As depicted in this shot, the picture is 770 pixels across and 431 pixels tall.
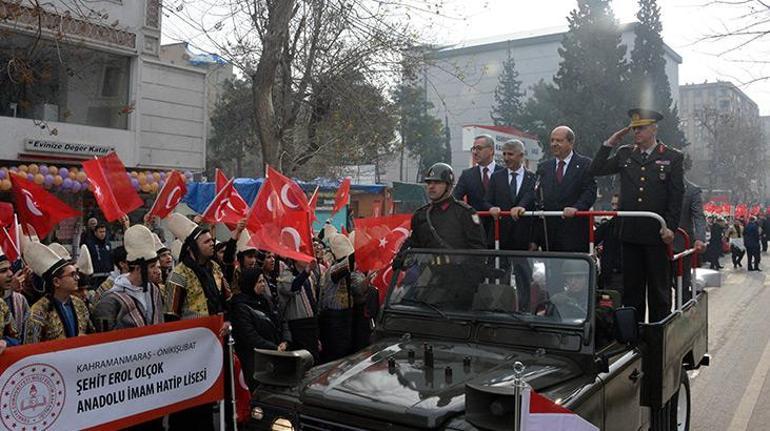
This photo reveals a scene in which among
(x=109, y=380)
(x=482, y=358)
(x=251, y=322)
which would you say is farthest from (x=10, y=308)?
(x=482, y=358)

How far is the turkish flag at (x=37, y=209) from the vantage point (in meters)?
7.94

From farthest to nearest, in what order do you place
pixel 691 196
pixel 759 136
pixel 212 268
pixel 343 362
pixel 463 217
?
pixel 759 136
pixel 691 196
pixel 212 268
pixel 463 217
pixel 343 362

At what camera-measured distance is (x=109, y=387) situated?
4277 millimetres

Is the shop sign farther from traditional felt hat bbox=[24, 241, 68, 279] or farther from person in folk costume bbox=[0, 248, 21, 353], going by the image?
person in folk costume bbox=[0, 248, 21, 353]

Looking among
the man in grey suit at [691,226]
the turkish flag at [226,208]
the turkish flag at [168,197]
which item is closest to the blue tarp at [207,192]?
the turkish flag at [226,208]

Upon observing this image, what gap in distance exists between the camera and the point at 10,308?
5.20 m

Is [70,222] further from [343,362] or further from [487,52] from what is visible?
[487,52]

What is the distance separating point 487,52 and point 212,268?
7735cm

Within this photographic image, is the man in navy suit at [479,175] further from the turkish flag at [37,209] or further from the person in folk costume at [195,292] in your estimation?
the turkish flag at [37,209]

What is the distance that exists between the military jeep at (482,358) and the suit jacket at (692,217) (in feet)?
5.67

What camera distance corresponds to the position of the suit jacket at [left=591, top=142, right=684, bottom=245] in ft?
19.2

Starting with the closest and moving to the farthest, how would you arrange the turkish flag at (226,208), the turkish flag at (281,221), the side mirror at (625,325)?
the side mirror at (625,325) → the turkish flag at (281,221) → the turkish flag at (226,208)

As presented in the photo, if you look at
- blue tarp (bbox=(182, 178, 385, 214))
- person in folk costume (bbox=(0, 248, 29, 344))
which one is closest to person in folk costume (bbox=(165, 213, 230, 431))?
person in folk costume (bbox=(0, 248, 29, 344))

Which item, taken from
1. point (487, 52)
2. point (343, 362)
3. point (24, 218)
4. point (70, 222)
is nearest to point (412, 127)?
point (487, 52)
